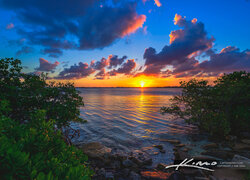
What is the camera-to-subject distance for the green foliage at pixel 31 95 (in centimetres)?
861

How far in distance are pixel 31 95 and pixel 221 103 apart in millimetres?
20692

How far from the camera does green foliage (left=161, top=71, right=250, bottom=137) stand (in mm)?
14203

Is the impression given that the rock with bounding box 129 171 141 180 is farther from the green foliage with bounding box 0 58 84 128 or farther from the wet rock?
the green foliage with bounding box 0 58 84 128

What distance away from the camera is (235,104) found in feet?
52.1

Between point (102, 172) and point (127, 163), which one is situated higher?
point (102, 172)

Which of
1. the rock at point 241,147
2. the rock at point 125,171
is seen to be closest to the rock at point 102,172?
the rock at point 125,171

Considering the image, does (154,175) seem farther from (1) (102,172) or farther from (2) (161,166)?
(1) (102,172)

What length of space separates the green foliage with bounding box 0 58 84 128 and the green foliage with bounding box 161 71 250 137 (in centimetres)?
1379

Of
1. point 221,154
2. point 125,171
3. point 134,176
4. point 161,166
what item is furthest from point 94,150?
point 221,154

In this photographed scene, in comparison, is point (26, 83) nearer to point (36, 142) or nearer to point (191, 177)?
point (36, 142)

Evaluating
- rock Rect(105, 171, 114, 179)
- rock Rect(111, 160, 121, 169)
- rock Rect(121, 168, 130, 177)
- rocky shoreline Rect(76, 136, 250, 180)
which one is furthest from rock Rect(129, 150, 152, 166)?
rock Rect(105, 171, 114, 179)

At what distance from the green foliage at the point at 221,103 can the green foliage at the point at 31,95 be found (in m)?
13.8

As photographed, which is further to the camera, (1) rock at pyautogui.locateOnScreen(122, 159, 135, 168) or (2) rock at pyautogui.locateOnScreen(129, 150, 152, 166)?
(2) rock at pyautogui.locateOnScreen(129, 150, 152, 166)

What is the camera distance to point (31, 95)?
9.04 meters
